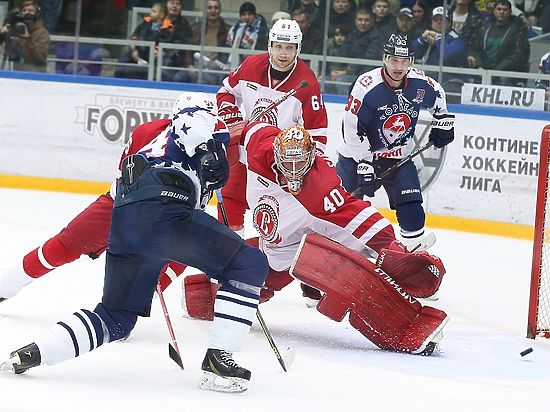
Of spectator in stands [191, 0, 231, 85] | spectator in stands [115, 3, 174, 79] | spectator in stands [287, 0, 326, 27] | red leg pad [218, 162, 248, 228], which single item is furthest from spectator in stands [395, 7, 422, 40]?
red leg pad [218, 162, 248, 228]

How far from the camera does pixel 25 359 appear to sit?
10.8 ft

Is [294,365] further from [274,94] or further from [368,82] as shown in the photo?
[368,82]

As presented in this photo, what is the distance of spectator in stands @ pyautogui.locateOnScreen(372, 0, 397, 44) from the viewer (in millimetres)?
7824

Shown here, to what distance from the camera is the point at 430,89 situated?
17.9 feet

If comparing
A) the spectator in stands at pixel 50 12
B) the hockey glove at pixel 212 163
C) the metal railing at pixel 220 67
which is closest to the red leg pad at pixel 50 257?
the hockey glove at pixel 212 163

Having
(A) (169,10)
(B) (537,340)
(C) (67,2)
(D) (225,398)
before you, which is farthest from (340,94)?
(D) (225,398)

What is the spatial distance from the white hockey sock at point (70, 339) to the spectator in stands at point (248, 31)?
498 cm

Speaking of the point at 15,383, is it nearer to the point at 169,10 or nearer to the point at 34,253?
the point at 34,253

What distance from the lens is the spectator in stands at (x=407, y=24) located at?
7.75 meters

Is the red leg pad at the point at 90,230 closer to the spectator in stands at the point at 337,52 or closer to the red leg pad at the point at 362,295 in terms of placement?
the red leg pad at the point at 362,295

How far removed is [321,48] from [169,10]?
45.7 inches

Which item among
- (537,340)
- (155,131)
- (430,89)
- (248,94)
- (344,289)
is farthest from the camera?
(430,89)

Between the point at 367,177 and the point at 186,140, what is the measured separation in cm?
217

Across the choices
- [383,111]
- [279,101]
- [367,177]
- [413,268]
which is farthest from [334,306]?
[383,111]
